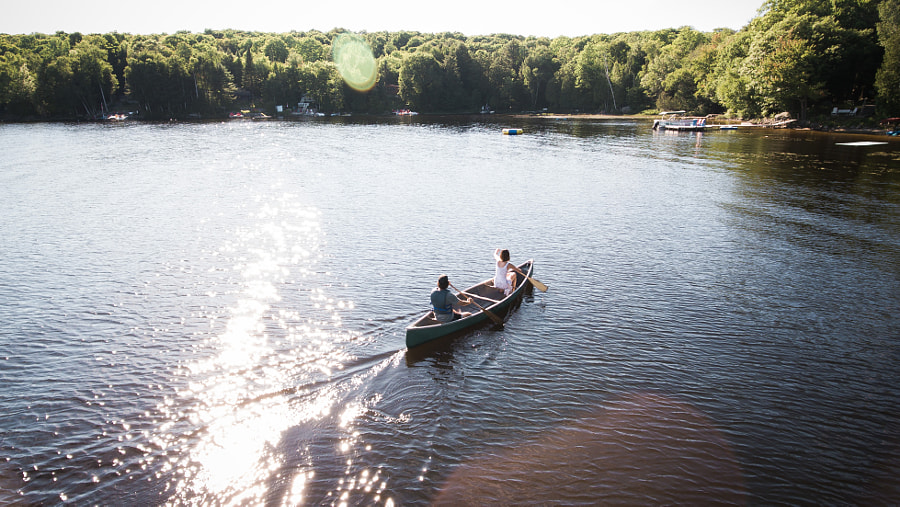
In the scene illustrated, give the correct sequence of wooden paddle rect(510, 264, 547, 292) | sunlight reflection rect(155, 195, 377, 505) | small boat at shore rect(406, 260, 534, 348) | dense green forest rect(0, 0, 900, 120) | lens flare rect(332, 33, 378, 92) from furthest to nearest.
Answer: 1. lens flare rect(332, 33, 378, 92)
2. dense green forest rect(0, 0, 900, 120)
3. wooden paddle rect(510, 264, 547, 292)
4. small boat at shore rect(406, 260, 534, 348)
5. sunlight reflection rect(155, 195, 377, 505)

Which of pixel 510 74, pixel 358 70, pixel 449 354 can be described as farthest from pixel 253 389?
pixel 358 70

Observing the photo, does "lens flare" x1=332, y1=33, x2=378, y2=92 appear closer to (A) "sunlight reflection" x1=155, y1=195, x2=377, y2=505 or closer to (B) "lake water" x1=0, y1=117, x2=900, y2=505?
(B) "lake water" x1=0, y1=117, x2=900, y2=505

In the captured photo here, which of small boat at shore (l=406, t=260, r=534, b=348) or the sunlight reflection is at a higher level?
small boat at shore (l=406, t=260, r=534, b=348)

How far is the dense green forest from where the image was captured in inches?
3150

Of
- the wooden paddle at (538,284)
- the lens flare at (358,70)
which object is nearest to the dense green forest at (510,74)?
the lens flare at (358,70)

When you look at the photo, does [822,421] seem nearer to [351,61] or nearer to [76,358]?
[76,358]

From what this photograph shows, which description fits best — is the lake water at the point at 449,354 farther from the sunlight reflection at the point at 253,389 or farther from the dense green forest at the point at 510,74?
the dense green forest at the point at 510,74

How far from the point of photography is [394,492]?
10891 mm

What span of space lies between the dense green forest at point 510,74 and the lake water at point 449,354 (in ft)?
183

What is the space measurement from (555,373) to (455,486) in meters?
5.49

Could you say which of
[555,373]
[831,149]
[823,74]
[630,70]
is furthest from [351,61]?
[555,373]

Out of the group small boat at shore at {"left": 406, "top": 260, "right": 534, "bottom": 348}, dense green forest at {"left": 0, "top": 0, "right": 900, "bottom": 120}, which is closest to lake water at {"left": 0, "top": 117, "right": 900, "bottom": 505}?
small boat at shore at {"left": 406, "top": 260, "right": 534, "bottom": 348}

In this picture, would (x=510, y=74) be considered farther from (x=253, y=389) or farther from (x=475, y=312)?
(x=253, y=389)

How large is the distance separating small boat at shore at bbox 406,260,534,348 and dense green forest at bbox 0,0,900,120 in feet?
261
